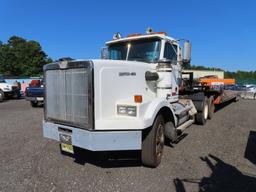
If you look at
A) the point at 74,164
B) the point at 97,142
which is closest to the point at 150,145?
the point at 97,142

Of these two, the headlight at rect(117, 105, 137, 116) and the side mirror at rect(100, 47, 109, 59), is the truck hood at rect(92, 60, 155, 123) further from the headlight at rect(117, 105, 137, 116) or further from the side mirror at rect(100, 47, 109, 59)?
the side mirror at rect(100, 47, 109, 59)

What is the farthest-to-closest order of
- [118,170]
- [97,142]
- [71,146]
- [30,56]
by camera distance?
[30,56], [118,170], [71,146], [97,142]

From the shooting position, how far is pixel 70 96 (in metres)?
3.99

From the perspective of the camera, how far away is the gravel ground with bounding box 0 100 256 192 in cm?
361

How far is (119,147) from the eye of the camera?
12.1 feet

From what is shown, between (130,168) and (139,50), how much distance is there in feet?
9.35

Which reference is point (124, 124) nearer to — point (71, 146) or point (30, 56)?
point (71, 146)

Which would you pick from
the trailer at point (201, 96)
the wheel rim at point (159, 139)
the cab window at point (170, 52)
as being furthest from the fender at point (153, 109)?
the trailer at point (201, 96)

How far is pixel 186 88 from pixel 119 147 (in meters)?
5.27

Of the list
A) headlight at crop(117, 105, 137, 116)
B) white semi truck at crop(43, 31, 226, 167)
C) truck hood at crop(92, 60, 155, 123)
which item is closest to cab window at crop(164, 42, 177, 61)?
white semi truck at crop(43, 31, 226, 167)

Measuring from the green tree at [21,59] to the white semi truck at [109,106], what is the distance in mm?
60861

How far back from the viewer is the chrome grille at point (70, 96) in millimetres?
3688

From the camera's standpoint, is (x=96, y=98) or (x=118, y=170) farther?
(x=118, y=170)

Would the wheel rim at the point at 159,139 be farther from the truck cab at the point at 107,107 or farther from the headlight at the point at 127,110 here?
the headlight at the point at 127,110
